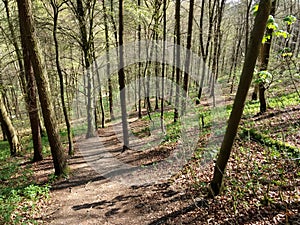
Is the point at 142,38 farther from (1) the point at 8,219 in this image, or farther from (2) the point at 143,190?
(1) the point at 8,219

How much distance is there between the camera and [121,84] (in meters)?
10.1

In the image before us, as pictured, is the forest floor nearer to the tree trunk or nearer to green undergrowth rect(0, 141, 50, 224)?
green undergrowth rect(0, 141, 50, 224)

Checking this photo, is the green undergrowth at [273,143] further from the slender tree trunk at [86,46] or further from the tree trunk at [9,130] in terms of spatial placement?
the tree trunk at [9,130]

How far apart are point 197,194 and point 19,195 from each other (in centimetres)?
576

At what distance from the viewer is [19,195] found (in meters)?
6.47

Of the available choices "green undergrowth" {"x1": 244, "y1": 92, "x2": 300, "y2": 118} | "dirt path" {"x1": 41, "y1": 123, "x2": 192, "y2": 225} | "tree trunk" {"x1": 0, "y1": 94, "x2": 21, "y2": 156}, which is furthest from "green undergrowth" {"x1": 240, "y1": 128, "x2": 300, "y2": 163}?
"tree trunk" {"x1": 0, "y1": 94, "x2": 21, "y2": 156}

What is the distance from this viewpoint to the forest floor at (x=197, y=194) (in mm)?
4398

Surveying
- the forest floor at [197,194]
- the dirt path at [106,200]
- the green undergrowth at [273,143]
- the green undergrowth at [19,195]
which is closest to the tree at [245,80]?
the forest floor at [197,194]

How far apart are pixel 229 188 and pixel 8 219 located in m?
5.89

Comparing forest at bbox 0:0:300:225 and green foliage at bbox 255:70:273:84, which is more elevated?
green foliage at bbox 255:70:273:84

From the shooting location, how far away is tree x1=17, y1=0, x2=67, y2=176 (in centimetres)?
637

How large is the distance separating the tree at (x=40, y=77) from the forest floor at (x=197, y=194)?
1.02 metres

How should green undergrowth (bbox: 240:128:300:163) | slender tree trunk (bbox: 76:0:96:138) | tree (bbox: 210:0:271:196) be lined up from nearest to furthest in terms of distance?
tree (bbox: 210:0:271:196) < green undergrowth (bbox: 240:128:300:163) < slender tree trunk (bbox: 76:0:96:138)

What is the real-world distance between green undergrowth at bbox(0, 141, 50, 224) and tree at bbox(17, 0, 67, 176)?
1.22m
